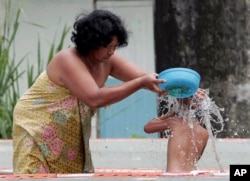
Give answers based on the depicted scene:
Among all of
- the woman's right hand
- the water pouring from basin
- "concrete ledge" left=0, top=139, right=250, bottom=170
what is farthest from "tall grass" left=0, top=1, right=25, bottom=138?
the woman's right hand

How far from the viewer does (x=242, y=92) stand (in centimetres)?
710

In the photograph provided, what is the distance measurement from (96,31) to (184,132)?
630mm

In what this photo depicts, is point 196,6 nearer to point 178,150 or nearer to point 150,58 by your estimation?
point 178,150

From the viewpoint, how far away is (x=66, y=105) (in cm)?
542

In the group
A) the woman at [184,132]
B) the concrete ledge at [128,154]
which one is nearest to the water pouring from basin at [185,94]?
the woman at [184,132]

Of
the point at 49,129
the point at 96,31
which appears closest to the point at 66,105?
the point at 49,129

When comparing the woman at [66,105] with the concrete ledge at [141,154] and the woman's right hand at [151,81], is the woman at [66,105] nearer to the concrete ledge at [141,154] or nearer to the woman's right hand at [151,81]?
the woman's right hand at [151,81]

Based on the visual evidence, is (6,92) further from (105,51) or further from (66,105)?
(105,51)

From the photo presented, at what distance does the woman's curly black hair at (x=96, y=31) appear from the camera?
532 centimetres

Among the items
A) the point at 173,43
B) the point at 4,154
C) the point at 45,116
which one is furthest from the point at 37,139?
the point at 173,43

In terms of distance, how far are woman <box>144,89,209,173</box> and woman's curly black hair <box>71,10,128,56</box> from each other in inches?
16.0

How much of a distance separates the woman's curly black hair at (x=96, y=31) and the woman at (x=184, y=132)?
0.41 metres

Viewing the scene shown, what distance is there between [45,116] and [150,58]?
513 centimetres

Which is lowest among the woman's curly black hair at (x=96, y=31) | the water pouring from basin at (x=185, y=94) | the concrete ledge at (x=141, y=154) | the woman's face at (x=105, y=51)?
the concrete ledge at (x=141, y=154)
